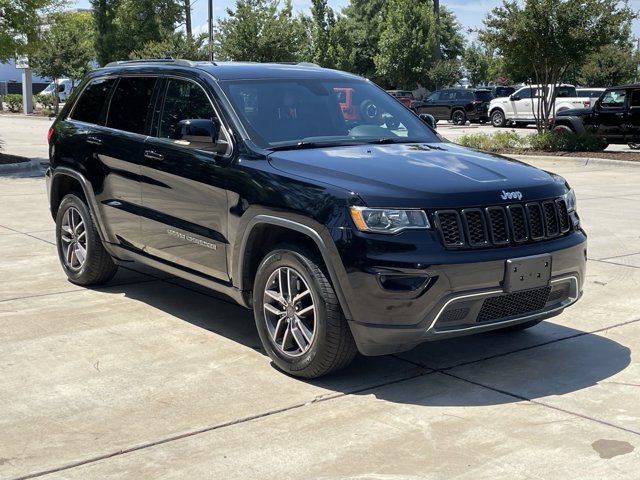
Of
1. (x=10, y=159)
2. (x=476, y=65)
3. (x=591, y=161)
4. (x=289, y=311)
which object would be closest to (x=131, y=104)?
(x=289, y=311)

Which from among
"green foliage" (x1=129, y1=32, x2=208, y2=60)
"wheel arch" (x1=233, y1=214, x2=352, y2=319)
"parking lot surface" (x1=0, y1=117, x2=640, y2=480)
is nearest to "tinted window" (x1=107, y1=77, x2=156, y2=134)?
"parking lot surface" (x1=0, y1=117, x2=640, y2=480)

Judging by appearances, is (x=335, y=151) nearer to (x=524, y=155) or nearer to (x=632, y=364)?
(x=632, y=364)

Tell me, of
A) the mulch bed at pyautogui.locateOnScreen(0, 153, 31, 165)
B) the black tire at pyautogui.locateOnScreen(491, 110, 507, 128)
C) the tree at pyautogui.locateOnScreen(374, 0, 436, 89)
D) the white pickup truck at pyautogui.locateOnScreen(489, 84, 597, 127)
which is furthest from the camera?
the tree at pyautogui.locateOnScreen(374, 0, 436, 89)

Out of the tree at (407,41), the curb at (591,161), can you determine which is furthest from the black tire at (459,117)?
the curb at (591,161)

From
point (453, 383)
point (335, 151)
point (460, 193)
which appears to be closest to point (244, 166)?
point (335, 151)

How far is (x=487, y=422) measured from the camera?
15.1 feet

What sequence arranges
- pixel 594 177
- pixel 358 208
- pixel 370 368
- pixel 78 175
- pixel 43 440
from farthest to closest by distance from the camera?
pixel 594 177
pixel 78 175
pixel 370 368
pixel 358 208
pixel 43 440

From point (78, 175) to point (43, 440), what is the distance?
3269mm

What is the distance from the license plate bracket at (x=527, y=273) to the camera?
16.2 ft

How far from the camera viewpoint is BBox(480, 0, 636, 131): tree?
70.8 ft

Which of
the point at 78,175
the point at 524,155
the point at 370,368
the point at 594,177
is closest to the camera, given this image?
the point at 370,368

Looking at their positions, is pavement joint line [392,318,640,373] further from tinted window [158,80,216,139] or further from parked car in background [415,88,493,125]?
parked car in background [415,88,493,125]

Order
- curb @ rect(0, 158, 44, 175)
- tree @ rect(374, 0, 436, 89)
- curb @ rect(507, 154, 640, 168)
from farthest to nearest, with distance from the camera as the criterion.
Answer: tree @ rect(374, 0, 436, 89), curb @ rect(507, 154, 640, 168), curb @ rect(0, 158, 44, 175)

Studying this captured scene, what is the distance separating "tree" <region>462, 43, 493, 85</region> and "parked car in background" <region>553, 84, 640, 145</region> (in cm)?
5285
